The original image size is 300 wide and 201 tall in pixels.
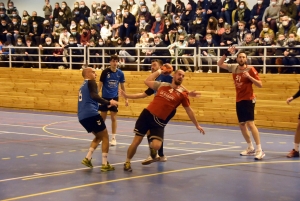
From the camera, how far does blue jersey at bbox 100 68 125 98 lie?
13.3 meters

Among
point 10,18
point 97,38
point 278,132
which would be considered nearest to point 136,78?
point 97,38

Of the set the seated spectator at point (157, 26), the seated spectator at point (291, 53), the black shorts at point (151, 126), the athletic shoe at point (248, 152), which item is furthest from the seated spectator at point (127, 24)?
the black shorts at point (151, 126)

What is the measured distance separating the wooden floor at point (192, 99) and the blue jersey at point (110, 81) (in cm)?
515

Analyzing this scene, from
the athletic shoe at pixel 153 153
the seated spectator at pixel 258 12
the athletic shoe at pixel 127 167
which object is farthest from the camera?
the seated spectator at pixel 258 12

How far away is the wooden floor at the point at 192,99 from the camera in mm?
16328

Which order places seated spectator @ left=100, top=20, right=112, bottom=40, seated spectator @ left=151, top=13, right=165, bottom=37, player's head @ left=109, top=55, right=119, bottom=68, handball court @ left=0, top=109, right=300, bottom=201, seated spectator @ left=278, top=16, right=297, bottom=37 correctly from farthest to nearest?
seated spectator @ left=100, top=20, right=112, bottom=40 < seated spectator @ left=151, top=13, right=165, bottom=37 < seated spectator @ left=278, top=16, right=297, bottom=37 < player's head @ left=109, top=55, right=119, bottom=68 < handball court @ left=0, top=109, right=300, bottom=201

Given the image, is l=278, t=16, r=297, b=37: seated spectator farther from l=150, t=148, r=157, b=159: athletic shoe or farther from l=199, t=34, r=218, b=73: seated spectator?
l=150, t=148, r=157, b=159: athletic shoe

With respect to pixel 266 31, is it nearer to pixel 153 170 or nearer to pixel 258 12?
pixel 258 12

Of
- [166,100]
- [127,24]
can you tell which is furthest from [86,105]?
[127,24]

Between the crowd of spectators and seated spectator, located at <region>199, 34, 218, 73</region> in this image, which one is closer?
the crowd of spectators

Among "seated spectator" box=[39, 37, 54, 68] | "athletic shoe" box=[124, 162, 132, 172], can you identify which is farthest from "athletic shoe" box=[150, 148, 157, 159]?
"seated spectator" box=[39, 37, 54, 68]

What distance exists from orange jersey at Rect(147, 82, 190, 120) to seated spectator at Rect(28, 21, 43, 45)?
15.9 m

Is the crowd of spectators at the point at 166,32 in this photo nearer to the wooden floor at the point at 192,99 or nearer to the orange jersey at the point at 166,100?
the wooden floor at the point at 192,99

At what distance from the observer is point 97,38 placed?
22.7 m
